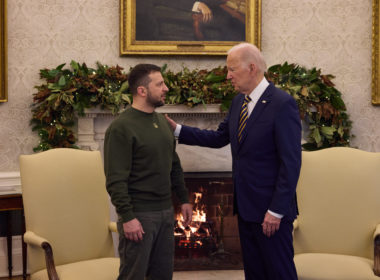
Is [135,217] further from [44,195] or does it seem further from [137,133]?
[44,195]

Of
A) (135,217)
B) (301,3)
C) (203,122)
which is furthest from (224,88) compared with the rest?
(135,217)

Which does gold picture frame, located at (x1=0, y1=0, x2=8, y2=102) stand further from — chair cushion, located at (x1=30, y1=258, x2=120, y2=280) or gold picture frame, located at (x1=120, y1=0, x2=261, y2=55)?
chair cushion, located at (x1=30, y1=258, x2=120, y2=280)

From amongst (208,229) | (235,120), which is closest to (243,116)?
(235,120)

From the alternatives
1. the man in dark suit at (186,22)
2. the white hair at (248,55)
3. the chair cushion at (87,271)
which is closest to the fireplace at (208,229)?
the man in dark suit at (186,22)

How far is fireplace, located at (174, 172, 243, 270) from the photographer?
444 centimetres

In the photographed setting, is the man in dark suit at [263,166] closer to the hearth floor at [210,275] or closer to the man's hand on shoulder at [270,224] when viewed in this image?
the man's hand on shoulder at [270,224]

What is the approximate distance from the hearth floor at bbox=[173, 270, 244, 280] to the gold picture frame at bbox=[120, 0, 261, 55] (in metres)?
2.10

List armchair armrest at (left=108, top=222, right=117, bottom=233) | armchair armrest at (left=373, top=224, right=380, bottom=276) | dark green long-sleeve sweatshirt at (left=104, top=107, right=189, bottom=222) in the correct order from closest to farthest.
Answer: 1. dark green long-sleeve sweatshirt at (left=104, top=107, right=189, bottom=222)
2. armchair armrest at (left=373, top=224, right=380, bottom=276)
3. armchair armrest at (left=108, top=222, right=117, bottom=233)

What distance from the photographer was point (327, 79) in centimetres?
430

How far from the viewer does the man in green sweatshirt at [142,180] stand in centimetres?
228

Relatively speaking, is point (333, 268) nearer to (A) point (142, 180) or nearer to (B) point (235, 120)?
(B) point (235, 120)

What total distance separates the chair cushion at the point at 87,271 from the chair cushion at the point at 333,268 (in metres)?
1.09

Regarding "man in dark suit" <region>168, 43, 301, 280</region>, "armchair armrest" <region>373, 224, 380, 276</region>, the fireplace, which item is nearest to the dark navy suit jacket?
"man in dark suit" <region>168, 43, 301, 280</region>

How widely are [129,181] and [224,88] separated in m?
1.94
